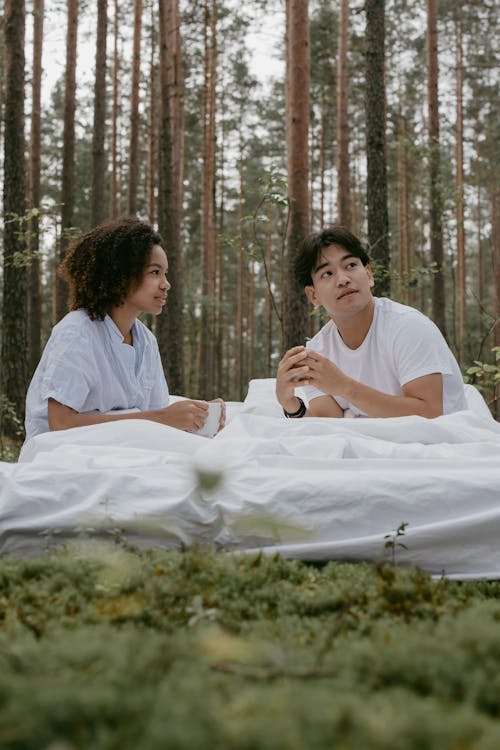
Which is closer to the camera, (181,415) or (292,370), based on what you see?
(181,415)

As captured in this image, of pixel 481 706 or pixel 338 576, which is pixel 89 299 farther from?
pixel 481 706

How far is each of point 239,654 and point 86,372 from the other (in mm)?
2593

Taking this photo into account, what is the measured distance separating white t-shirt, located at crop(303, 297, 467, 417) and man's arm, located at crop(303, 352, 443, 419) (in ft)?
0.20

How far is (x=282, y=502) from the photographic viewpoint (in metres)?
2.27

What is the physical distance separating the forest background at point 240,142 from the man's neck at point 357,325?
6.86 feet

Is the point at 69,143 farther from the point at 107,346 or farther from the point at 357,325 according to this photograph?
the point at 357,325

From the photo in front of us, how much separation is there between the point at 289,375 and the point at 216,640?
8.35 ft

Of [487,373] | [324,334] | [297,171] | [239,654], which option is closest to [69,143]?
[297,171]

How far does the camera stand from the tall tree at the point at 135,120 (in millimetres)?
15593

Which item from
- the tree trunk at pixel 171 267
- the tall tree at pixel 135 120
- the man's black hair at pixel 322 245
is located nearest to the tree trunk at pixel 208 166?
the tall tree at pixel 135 120

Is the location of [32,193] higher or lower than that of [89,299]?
higher

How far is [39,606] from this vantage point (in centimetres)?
180

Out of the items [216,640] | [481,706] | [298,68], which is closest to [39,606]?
[216,640]

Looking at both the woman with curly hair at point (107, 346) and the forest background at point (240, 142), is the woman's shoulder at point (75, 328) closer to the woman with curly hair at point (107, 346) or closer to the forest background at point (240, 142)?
the woman with curly hair at point (107, 346)
